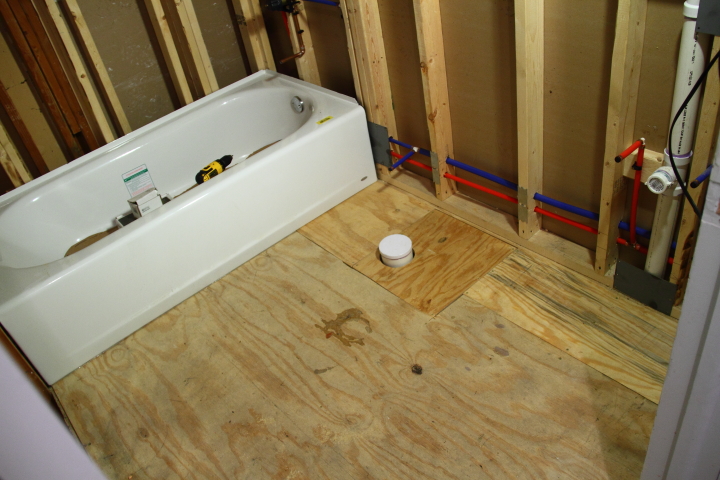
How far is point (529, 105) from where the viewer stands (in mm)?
2025

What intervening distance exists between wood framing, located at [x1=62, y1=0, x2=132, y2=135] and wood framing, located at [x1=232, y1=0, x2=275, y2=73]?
721 millimetres

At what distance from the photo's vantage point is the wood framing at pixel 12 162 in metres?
2.67

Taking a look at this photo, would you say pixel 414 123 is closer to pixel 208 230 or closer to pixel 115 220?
pixel 208 230

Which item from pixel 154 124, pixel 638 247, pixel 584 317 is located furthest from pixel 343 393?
pixel 154 124

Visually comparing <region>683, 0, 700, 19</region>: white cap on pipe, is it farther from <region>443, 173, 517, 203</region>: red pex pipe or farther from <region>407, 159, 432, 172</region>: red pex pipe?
<region>407, 159, 432, 172</region>: red pex pipe

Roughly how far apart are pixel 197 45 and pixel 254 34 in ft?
1.04

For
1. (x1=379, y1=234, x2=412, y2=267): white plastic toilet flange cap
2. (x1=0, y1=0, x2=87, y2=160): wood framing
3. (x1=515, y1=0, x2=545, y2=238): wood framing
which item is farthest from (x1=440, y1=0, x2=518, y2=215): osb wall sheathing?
(x1=0, y1=0, x2=87, y2=160): wood framing

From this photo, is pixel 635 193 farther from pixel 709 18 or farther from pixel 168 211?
pixel 168 211

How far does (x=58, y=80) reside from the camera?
2824mm

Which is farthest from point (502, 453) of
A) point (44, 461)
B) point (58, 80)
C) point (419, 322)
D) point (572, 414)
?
point (58, 80)

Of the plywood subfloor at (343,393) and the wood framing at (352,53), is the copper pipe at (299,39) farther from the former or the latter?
the plywood subfloor at (343,393)

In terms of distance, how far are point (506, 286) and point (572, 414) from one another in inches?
22.9

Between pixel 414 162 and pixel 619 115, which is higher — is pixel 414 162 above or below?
below

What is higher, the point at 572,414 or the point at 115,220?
the point at 115,220
